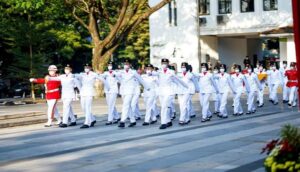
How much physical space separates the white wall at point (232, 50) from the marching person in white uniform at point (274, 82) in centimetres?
2686

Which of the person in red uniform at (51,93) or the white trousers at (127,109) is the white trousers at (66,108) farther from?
the white trousers at (127,109)

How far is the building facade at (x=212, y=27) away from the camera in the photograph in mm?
49812

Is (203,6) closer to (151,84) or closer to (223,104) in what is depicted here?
(223,104)

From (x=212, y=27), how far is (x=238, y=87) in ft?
98.0

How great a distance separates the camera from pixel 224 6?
5222cm

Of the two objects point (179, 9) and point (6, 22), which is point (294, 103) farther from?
point (179, 9)

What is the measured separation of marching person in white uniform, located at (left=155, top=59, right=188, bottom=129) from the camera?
17984mm

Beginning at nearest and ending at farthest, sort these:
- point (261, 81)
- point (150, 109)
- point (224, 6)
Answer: point (150, 109), point (261, 81), point (224, 6)

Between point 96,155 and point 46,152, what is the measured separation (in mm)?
1414

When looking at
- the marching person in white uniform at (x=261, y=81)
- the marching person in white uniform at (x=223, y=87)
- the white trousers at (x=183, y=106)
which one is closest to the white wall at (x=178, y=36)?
the marching person in white uniform at (x=261, y=81)

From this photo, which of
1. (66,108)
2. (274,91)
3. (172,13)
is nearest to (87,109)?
(66,108)

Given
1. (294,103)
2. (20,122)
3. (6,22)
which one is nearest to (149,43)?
(6,22)

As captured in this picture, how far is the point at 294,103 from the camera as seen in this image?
1006 inches

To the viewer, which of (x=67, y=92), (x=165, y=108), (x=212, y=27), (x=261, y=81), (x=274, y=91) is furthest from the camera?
(x=212, y=27)
